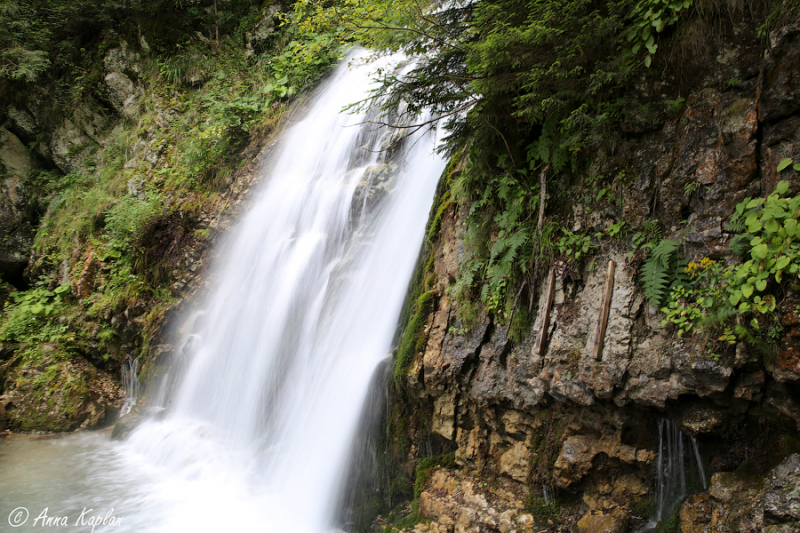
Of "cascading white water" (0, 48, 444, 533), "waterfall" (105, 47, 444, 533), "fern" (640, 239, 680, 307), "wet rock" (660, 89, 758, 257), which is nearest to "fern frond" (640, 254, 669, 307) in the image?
"fern" (640, 239, 680, 307)

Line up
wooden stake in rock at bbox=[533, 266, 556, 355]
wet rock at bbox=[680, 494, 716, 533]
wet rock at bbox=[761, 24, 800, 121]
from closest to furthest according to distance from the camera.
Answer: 1. wet rock at bbox=[761, 24, 800, 121]
2. wet rock at bbox=[680, 494, 716, 533]
3. wooden stake in rock at bbox=[533, 266, 556, 355]

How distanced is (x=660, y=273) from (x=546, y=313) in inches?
40.7

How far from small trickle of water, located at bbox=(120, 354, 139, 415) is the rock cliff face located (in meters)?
6.99

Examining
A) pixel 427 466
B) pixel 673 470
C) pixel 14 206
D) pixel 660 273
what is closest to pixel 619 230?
pixel 660 273

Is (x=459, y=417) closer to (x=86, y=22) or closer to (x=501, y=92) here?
(x=501, y=92)

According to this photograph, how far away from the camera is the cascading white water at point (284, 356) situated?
219 inches

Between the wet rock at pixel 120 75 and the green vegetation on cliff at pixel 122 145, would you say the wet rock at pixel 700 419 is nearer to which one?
the green vegetation on cliff at pixel 122 145

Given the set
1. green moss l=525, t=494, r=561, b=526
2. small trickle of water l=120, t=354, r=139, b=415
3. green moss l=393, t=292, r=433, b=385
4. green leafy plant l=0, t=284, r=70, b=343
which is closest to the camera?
green moss l=525, t=494, r=561, b=526

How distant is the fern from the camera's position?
338 centimetres

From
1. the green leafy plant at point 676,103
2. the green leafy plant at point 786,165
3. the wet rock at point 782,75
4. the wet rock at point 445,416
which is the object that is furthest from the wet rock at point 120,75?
the green leafy plant at point 786,165

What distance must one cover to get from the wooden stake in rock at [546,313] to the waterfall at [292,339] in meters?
2.08

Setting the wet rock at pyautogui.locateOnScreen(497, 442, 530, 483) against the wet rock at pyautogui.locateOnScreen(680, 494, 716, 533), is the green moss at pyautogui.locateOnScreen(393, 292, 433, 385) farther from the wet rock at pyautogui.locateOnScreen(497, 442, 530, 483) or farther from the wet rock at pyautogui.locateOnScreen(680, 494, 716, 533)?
the wet rock at pyautogui.locateOnScreen(680, 494, 716, 533)

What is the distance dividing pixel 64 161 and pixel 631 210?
15.0 meters

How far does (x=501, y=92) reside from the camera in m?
4.38
